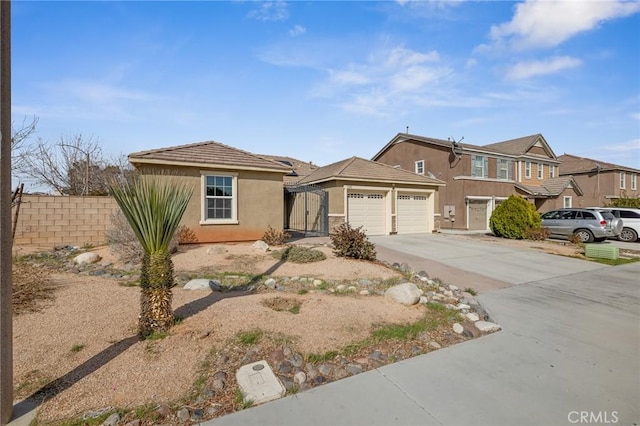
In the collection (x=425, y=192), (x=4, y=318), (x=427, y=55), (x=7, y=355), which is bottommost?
(x=7, y=355)

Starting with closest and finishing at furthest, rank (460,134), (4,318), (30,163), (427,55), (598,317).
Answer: (4,318) < (598,317) < (427,55) < (30,163) < (460,134)

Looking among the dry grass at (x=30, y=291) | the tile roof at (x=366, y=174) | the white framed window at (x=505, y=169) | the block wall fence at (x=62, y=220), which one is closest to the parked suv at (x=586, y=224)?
the tile roof at (x=366, y=174)

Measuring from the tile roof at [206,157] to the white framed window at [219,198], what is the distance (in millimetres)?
518

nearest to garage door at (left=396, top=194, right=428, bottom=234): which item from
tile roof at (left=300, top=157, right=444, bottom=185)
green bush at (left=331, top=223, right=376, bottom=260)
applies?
tile roof at (left=300, top=157, right=444, bottom=185)

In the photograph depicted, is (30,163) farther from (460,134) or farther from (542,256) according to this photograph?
(460,134)

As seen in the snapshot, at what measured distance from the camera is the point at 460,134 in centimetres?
2094

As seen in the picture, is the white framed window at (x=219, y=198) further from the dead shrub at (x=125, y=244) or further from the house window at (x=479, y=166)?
the house window at (x=479, y=166)

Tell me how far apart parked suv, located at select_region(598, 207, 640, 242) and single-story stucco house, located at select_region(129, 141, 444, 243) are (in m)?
11.2

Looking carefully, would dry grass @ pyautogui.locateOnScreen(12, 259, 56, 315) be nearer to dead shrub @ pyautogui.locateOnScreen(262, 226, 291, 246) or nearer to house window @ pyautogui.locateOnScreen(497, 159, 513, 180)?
dead shrub @ pyautogui.locateOnScreen(262, 226, 291, 246)

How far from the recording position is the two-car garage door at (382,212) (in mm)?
15461

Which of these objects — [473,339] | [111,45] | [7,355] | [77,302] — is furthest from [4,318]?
[111,45]

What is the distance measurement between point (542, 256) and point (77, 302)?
13.5 meters

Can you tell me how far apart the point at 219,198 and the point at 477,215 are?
62.2ft

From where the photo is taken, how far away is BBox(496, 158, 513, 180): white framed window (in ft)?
75.2
